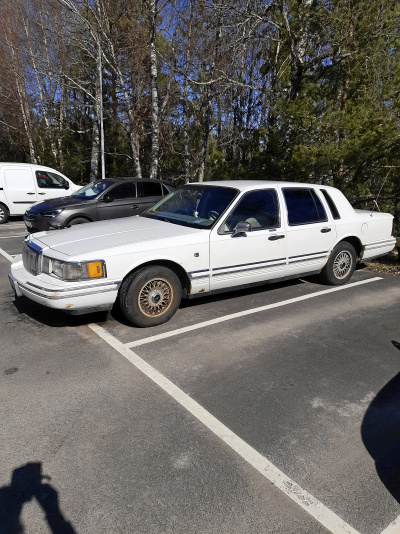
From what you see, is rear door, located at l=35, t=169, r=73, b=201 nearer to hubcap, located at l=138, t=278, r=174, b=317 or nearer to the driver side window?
the driver side window

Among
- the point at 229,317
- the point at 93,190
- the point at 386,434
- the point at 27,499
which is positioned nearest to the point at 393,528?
the point at 386,434

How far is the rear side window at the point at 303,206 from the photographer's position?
17.7 ft

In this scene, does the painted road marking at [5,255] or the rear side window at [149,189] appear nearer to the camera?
the painted road marking at [5,255]

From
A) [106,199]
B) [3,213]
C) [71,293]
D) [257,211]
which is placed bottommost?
[3,213]

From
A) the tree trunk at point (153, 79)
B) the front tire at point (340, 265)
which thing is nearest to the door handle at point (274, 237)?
the front tire at point (340, 265)

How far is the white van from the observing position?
12281 mm

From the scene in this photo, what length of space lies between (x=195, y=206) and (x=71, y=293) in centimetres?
207

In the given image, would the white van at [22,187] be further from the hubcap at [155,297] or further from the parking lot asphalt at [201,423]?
the hubcap at [155,297]

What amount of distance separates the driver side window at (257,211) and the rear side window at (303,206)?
0.24 metres

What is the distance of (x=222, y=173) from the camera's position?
12.8 metres

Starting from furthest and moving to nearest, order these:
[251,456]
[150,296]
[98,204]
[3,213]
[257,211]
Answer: [3,213], [98,204], [257,211], [150,296], [251,456]

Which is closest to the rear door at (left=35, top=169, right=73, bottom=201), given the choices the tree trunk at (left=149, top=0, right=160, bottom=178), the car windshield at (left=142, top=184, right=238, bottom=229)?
the tree trunk at (left=149, top=0, right=160, bottom=178)

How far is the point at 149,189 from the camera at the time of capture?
9.68 metres

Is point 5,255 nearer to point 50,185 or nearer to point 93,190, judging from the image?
point 93,190
